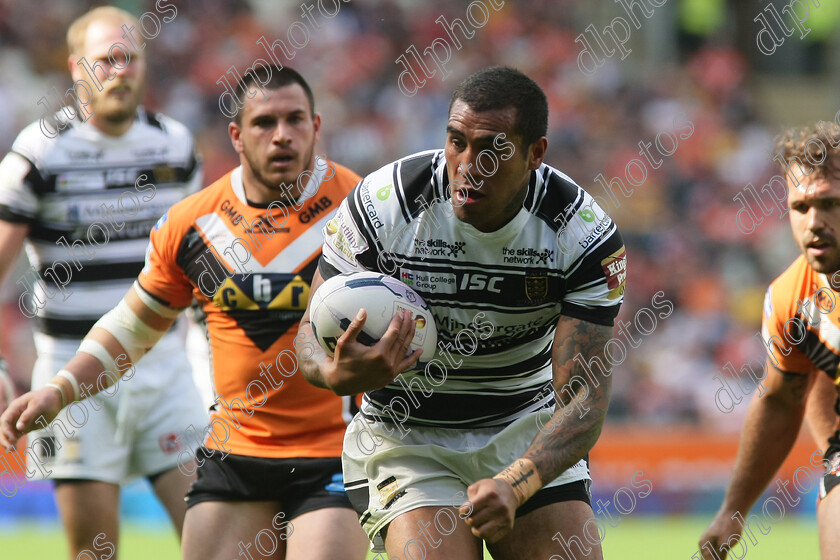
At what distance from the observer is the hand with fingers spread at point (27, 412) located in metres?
4.62

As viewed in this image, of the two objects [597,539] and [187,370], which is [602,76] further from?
[597,539]

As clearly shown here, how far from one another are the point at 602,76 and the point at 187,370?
12225 millimetres

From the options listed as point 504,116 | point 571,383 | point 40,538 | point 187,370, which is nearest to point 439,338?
point 571,383


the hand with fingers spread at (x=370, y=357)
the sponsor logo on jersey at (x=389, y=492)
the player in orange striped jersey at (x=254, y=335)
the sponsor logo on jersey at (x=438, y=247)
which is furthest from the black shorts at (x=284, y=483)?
the sponsor logo on jersey at (x=438, y=247)

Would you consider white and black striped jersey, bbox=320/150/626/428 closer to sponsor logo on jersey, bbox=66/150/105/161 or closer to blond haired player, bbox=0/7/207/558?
blond haired player, bbox=0/7/207/558

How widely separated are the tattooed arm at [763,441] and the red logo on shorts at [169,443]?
9.27ft

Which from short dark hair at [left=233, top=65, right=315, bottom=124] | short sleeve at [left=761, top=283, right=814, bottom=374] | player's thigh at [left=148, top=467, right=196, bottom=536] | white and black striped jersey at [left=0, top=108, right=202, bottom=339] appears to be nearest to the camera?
short sleeve at [left=761, top=283, right=814, bottom=374]

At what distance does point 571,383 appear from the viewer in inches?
155

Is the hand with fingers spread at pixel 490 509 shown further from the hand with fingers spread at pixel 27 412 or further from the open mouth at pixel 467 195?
the hand with fingers spread at pixel 27 412

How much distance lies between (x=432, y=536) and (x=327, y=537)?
2.59ft

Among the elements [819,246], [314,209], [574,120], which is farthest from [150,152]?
[574,120]

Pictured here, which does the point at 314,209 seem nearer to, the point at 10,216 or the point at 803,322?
the point at 10,216

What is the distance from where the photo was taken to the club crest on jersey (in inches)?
161

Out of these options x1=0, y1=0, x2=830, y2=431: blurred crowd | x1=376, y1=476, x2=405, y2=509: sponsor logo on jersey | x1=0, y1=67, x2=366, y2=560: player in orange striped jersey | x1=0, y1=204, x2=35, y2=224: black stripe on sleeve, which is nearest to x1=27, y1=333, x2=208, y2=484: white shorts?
x1=0, y1=204, x2=35, y2=224: black stripe on sleeve
